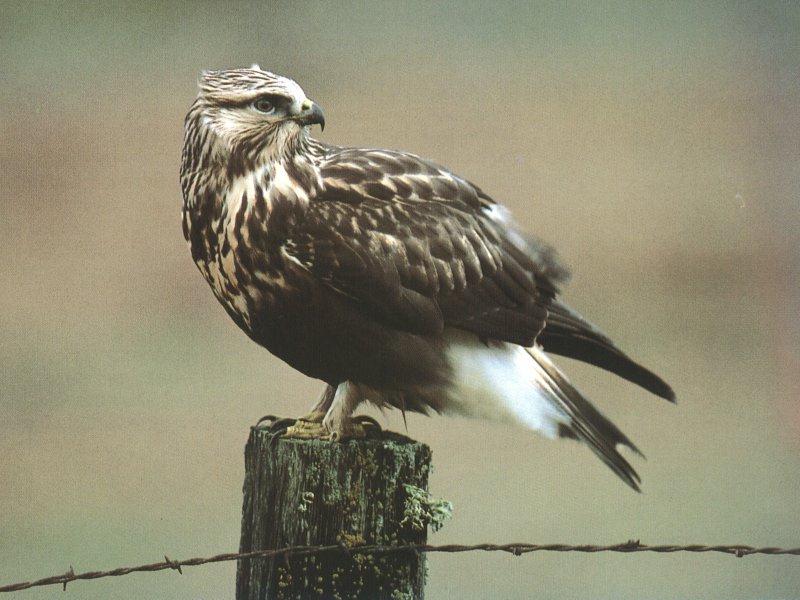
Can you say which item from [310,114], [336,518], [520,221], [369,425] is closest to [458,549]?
[336,518]

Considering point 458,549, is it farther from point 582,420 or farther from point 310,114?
point 310,114

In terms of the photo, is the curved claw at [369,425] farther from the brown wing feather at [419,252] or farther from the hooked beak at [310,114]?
the hooked beak at [310,114]

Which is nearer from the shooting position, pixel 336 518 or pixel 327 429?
pixel 336 518

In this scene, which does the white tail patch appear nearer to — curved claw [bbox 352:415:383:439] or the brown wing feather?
the brown wing feather

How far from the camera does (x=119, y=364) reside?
17.5 ft

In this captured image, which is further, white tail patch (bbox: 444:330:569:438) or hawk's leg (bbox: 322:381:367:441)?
white tail patch (bbox: 444:330:569:438)

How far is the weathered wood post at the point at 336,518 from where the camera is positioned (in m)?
2.48

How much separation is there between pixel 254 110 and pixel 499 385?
3.37ft

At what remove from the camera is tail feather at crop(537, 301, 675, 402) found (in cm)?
323

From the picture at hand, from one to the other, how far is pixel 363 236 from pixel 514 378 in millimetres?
663

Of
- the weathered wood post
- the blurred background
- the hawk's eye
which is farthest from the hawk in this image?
the blurred background

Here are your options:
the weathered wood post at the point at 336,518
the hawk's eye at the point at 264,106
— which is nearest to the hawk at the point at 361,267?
the hawk's eye at the point at 264,106

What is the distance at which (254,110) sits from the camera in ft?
9.22

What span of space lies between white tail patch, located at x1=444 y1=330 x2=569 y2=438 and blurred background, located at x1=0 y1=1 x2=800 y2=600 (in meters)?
1.01
